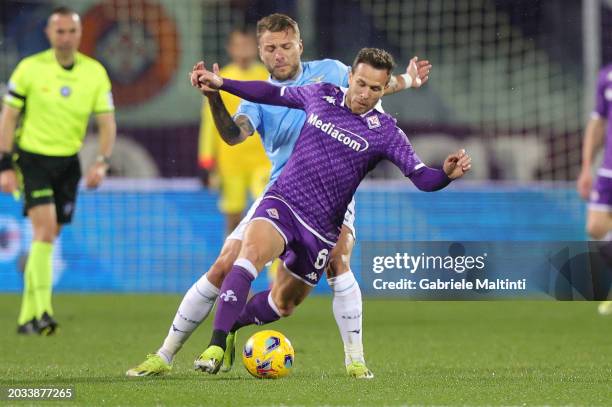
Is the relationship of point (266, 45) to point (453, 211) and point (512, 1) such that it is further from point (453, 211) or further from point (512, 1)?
point (512, 1)

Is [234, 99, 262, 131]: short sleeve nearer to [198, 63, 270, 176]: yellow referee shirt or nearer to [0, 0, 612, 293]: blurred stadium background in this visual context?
[198, 63, 270, 176]: yellow referee shirt

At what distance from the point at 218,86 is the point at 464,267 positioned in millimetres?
3210

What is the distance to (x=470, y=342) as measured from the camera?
384 inches

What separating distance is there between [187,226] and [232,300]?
8409 millimetres

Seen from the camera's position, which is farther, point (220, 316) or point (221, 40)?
point (221, 40)

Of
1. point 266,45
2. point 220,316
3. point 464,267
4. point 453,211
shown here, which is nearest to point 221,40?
Result: point 453,211

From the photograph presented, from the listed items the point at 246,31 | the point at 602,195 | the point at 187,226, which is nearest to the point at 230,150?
the point at 246,31

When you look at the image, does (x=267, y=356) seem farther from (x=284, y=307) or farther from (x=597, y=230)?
(x=597, y=230)

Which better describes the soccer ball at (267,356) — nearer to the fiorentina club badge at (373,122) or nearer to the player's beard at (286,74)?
the fiorentina club badge at (373,122)

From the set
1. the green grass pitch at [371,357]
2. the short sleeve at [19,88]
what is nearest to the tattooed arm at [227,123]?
the green grass pitch at [371,357]

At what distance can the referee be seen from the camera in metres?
10.2

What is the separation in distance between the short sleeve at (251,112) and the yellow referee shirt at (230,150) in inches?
219

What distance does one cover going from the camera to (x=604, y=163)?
9000mm

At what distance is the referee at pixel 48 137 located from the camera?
10.2 metres
